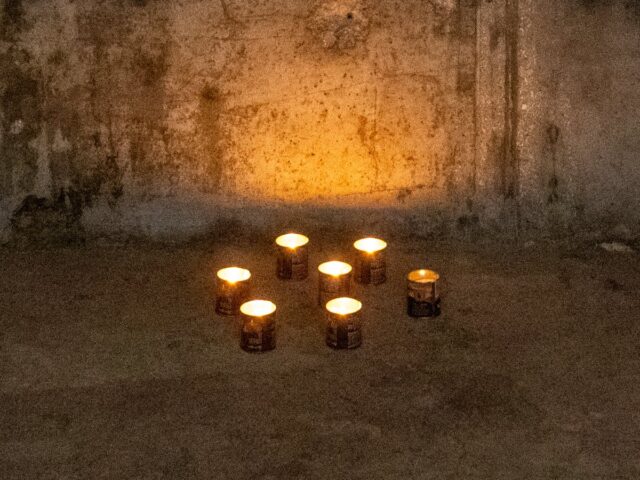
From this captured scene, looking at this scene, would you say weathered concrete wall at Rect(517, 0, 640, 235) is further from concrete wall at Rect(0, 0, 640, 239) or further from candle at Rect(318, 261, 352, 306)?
candle at Rect(318, 261, 352, 306)

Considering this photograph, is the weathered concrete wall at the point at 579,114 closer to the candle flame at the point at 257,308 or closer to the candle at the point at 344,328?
the candle at the point at 344,328

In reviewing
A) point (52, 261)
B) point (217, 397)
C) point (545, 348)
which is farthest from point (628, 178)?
point (52, 261)

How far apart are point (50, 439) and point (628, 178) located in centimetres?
233

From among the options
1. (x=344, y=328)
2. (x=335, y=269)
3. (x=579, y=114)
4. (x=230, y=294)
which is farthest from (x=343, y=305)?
(x=579, y=114)

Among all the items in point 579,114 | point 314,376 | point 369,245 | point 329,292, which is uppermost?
point 579,114

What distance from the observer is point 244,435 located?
217cm

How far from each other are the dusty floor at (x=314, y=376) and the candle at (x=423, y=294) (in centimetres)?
4

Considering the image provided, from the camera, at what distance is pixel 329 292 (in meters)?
2.90

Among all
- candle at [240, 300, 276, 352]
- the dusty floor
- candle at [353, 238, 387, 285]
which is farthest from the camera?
candle at [353, 238, 387, 285]

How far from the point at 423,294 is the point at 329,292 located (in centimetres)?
30

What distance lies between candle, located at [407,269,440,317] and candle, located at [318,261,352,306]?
203 mm

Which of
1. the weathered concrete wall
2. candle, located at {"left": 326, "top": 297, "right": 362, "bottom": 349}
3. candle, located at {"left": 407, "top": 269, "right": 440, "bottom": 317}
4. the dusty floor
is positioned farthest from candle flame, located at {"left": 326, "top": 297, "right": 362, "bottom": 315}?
the weathered concrete wall

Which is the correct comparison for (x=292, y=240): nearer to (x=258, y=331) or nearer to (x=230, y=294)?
(x=230, y=294)

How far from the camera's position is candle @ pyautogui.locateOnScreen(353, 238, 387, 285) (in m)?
3.09
